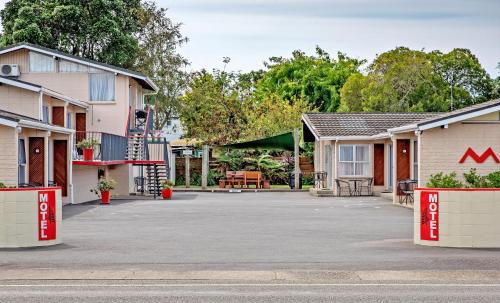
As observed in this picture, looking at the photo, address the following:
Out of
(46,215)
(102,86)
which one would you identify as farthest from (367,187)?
(46,215)

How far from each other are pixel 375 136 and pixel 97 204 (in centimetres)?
1326

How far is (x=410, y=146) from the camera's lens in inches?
1448

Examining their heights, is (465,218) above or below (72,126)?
below

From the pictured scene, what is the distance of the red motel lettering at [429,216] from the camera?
18.8 m

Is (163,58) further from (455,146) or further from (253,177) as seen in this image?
Answer: (455,146)

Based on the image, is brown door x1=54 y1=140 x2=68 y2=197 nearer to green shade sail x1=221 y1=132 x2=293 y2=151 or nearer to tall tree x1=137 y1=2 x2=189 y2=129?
green shade sail x1=221 y1=132 x2=293 y2=151

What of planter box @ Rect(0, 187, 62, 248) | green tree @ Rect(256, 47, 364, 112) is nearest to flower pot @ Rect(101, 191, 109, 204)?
planter box @ Rect(0, 187, 62, 248)

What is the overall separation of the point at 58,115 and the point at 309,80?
52.5 m

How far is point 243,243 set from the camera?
20.0 m

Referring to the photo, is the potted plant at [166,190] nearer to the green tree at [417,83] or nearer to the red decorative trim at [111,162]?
the red decorative trim at [111,162]

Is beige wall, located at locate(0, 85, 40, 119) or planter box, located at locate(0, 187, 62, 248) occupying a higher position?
beige wall, located at locate(0, 85, 40, 119)

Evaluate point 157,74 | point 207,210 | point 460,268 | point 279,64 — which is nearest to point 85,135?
point 207,210

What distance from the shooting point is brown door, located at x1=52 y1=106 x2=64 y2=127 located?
39.4m

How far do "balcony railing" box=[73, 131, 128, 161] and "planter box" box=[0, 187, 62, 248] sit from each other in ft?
61.3
